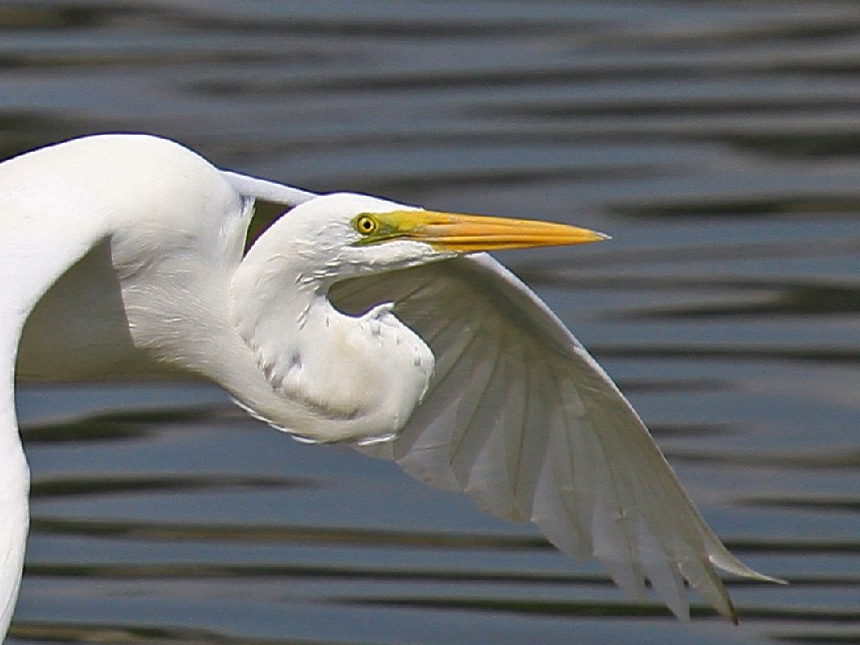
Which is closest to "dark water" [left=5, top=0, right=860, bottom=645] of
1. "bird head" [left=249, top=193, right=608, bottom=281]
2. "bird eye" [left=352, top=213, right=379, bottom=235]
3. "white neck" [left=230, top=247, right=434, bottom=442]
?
"white neck" [left=230, top=247, right=434, bottom=442]

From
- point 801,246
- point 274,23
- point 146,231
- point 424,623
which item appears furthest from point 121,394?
point 274,23

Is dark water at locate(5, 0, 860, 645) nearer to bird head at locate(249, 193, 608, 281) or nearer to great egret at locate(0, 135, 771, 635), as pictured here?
great egret at locate(0, 135, 771, 635)

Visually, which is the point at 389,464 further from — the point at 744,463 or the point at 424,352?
the point at 424,352

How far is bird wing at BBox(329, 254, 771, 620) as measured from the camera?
20.0 feet

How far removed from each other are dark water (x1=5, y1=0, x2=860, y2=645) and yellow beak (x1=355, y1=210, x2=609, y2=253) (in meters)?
2.05

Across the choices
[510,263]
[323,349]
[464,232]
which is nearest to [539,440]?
[464,232]

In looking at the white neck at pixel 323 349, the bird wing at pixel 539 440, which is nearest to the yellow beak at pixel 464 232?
the white neck at pixel 323 349

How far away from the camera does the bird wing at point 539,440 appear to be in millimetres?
6094

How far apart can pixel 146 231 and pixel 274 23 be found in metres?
8.30

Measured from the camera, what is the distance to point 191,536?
761 centimetres

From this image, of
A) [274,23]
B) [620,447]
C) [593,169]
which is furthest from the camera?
[274,23]

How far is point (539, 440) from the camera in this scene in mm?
6348

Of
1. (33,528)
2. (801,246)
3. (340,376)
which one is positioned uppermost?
(340,376)

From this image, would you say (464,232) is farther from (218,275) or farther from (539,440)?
(539,440)
